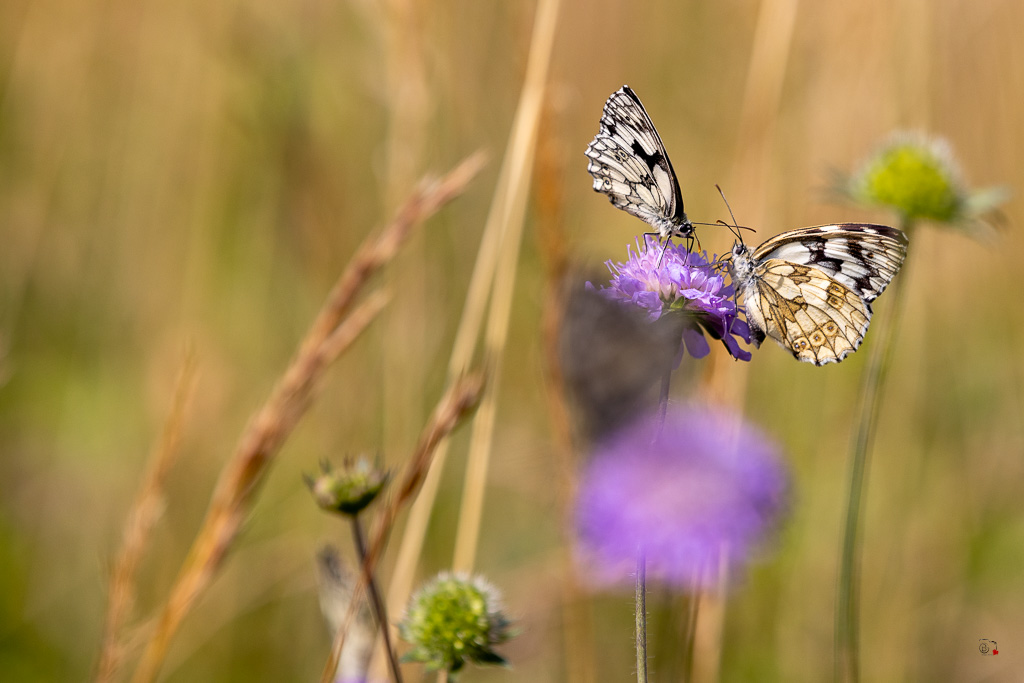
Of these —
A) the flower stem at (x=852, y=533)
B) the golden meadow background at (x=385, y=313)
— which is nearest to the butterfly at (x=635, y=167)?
the golden meadow background at (x=385, y=313)

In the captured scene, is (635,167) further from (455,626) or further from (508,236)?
(455,626)

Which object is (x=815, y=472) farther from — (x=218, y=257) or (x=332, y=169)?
(x=218, y=257)

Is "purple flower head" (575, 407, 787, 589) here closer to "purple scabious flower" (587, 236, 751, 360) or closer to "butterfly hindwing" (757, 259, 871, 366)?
"purple scabious flower" (587, 236, 751, 360)

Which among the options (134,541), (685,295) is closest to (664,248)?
(685,295)

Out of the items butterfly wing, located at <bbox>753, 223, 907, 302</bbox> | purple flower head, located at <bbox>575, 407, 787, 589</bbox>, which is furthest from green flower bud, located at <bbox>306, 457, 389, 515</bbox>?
butterfly wing, located at <bbox>753, 223, 907, 302</bbox>

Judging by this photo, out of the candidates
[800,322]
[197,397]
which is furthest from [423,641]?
[197,397]

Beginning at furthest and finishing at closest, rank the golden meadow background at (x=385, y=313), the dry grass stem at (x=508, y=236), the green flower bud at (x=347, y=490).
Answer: the golden meadow background at (x=385, y=313), the dry grass stem at (x=508, y=236), the green flower bud at (x=347, y=490)

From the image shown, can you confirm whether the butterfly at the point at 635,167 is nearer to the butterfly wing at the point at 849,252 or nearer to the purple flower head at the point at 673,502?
the butterfly wing at the point at 849,252
